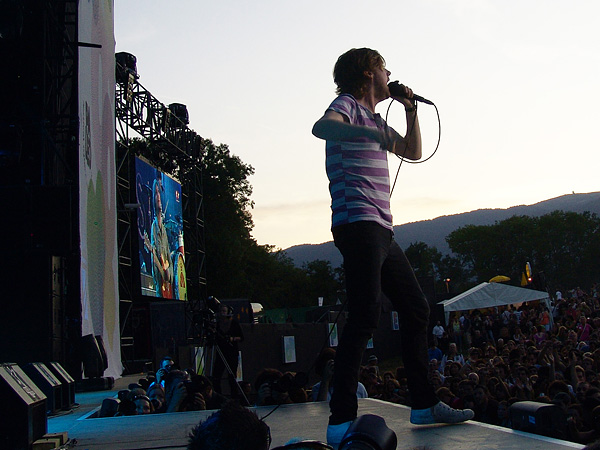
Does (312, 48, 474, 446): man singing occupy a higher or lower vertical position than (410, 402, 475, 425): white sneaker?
higher

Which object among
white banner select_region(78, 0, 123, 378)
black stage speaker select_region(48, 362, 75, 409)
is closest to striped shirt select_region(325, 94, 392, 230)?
black stage speaker select_region(48, 362, 75, 409)

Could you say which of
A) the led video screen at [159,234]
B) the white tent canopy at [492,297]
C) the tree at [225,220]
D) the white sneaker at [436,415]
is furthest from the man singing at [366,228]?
the tree at [225,220]

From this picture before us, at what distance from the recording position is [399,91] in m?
3.11

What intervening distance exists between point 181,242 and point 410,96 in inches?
774

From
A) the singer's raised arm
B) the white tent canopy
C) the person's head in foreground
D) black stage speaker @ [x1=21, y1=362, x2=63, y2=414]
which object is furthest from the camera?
the white tent canopy

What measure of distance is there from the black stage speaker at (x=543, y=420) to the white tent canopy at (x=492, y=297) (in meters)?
19.7

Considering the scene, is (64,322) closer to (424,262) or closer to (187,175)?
(187,175)

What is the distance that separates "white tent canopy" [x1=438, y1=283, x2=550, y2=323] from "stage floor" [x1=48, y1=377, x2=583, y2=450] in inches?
734

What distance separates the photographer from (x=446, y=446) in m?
2.48

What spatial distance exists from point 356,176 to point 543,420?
1.23 meters

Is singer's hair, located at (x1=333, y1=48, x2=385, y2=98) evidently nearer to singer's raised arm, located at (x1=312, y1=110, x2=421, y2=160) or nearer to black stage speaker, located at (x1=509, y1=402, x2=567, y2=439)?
singer's raised arm, located at (x1=312, y1=110, x2=421, y2=160)

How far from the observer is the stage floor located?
2508mm

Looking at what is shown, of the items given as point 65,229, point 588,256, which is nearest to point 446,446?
point 65,229

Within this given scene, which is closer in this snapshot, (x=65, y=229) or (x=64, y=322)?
(x=65, y=229)
